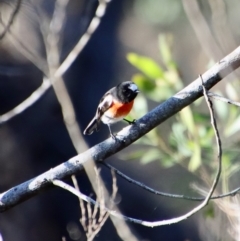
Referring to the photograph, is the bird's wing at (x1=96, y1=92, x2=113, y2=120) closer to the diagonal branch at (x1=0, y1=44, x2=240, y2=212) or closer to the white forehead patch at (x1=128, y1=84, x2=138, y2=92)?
the white forehead patch at (x1=128, y1=84, x2=138, y2=92)

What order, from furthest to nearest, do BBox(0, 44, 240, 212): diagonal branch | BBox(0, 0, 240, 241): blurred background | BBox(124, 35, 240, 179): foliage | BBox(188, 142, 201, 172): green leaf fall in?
1. BBox(0, 0, 240, 241): blurred background
2. BBox(124, 35, 240, 179): foliage
3. BBox(188, 142, 201, 172): green leaf
4. BBox(0, 44, 240, 212): diagonal branch

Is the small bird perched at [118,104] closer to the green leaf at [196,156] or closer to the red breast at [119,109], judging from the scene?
the red breast at [119,109]

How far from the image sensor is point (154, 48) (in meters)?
9.52

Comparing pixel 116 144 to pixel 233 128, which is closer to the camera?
pixel 116 144

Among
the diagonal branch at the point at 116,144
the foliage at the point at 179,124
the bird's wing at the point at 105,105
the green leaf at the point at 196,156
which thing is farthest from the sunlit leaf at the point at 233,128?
the diagonal branch at the point at 116,144

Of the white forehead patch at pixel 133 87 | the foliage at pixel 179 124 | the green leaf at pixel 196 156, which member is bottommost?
the green leaf at pixel 196 156

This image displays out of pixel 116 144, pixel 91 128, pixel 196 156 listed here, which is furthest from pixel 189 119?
pixel 116 144

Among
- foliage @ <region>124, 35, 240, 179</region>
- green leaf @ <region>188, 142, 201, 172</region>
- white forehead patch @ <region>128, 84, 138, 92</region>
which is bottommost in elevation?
green leaf @ <region>188, 142, 201, 172</region>

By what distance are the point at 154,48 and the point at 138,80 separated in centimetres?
443

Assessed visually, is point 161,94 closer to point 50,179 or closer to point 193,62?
point 50,179

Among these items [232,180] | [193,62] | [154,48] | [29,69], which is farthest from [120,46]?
[232,180]

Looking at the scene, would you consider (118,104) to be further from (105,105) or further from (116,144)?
(116,144)

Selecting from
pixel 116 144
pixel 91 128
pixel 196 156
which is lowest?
pixel 196 156

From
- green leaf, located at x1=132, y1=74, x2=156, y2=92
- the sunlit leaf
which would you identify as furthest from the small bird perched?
the sunlit leaf
